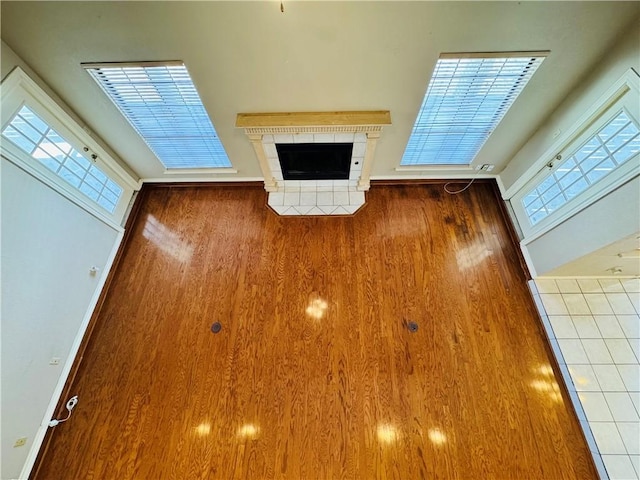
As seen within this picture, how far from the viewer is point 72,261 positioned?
255 cm

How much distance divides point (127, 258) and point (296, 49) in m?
2.73

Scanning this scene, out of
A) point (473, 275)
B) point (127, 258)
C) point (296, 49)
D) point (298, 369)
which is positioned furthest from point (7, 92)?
point (473, 275)

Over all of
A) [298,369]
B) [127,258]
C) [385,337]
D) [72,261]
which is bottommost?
[298,369]

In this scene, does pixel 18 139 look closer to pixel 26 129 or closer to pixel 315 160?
pixel 26 129

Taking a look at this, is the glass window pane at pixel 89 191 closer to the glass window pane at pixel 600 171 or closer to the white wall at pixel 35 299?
the white wall at pixel 35 299

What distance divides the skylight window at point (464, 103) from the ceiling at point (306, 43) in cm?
10

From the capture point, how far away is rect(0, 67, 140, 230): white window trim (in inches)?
80.4

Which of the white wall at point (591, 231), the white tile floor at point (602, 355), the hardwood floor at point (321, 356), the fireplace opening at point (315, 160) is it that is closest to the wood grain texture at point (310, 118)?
the fireplace opening at point (315, 160)

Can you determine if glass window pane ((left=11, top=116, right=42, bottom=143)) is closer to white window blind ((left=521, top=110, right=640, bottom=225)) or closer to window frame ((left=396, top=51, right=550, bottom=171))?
window frame ((left=396, top=51, right=550, bottom=171))

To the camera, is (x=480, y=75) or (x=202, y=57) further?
(x=480, y=75)

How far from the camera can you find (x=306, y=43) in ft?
6.95

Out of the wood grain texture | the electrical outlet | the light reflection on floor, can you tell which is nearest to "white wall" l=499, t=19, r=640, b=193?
the wood grain texture

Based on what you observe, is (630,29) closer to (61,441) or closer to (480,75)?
(480,75)

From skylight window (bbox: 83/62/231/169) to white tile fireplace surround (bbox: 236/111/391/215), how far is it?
1.61 feet
